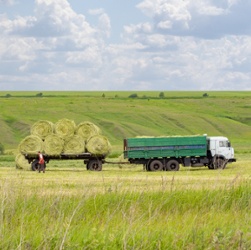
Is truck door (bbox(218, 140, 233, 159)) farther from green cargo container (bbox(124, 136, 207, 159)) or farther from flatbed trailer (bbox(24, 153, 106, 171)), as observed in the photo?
flatbed trailer (bbox(24, 153, 106, 171))

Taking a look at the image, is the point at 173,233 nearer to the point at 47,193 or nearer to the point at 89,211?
the point at 89,211

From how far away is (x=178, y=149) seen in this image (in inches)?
1550

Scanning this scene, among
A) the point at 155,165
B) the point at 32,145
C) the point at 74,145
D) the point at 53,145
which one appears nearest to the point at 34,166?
the point at 32,145

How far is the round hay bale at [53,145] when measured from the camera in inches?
1518

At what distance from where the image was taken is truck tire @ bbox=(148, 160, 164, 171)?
39.2 metres

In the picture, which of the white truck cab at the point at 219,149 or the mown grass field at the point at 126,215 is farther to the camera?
the white truck cab at the point at 219,149

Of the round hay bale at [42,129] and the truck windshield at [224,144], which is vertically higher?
the round hay bale at [42,129]

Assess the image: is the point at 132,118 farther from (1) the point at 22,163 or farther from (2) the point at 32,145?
(2) the point at 32,145

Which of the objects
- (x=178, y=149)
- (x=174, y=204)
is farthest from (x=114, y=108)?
(x=174, y=204)

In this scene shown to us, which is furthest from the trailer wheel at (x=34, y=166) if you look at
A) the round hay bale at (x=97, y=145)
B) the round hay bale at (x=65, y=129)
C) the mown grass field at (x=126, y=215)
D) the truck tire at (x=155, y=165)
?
the mown grass field at (x=126, y=215)

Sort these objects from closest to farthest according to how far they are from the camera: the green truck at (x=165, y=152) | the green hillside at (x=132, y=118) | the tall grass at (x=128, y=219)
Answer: the tall grass at (x=128, y=219) → the green truck at (x=165, y=152) → the green hillside at (x=132, y=118)

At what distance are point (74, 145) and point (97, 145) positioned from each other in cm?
123

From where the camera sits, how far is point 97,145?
127 ft

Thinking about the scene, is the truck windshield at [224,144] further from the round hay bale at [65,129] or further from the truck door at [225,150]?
the round hay bale at [65,129]
